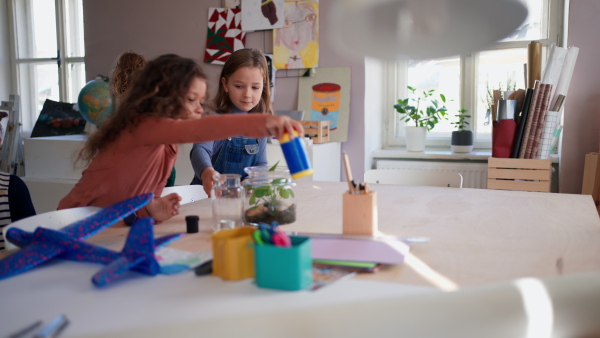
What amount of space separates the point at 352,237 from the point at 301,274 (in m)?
0.28

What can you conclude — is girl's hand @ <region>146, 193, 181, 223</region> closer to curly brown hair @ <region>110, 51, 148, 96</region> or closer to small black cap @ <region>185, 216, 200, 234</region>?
small black cap @ <region>185, 216, 200, 234</region>

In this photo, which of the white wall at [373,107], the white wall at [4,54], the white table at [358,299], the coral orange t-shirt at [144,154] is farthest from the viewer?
the white wall at [4,54]

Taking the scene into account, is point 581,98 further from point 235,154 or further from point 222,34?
point 222,34

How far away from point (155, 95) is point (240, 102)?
744 millimetres

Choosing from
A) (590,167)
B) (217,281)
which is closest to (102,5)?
(590,167)

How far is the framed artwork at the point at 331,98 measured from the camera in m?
3.28

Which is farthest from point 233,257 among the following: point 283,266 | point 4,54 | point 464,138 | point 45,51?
point 4,54

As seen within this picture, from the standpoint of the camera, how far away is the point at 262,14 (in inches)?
134

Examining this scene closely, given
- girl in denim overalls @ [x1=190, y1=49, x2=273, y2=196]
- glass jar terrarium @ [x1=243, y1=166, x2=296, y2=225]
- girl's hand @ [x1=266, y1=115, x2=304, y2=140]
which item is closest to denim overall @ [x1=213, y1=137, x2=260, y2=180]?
girl in denim overalls @ [x1=190, y1=49, x2=273, y2=196]

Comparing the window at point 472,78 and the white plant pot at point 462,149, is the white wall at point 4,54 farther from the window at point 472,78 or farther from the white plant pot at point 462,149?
the white plant pot at point 462,149

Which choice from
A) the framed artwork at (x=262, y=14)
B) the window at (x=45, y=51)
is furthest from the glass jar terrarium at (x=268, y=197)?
the window at (x=45, y=51)

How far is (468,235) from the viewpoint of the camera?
1.12 m

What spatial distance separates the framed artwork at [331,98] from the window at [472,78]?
17.1 inches

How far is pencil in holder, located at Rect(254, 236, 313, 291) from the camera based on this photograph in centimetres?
78
